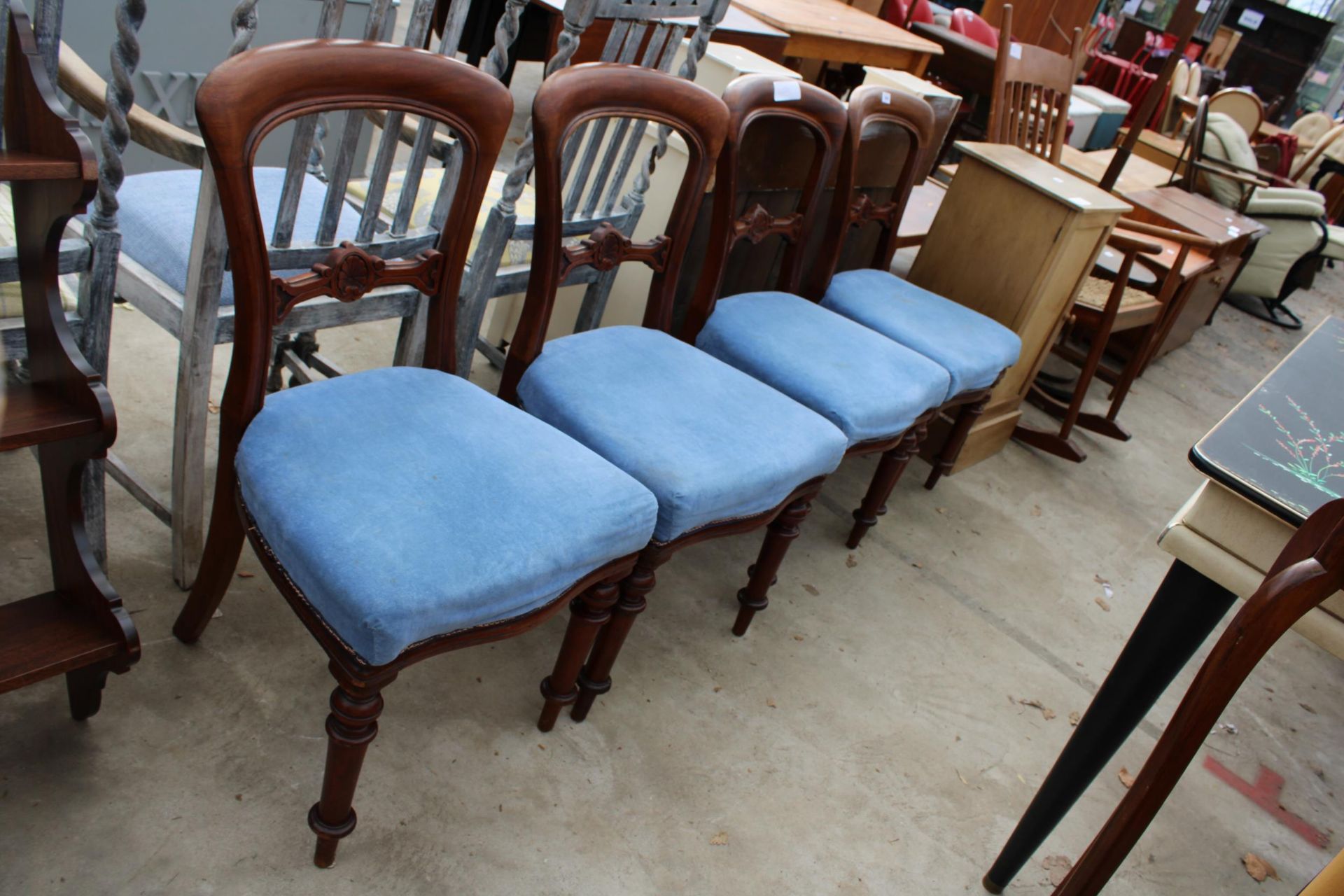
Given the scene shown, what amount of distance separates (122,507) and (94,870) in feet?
2.44

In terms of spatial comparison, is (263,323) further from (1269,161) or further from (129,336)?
(1269,161)

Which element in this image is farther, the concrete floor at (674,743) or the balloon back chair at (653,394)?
the balloon back chair at (653,394)

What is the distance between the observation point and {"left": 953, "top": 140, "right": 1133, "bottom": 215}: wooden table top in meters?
2.49

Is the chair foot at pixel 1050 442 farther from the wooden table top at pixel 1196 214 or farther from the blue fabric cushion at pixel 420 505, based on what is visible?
the blue fabric cushion at pixel 420 505

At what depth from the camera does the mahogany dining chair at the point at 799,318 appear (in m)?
1.84

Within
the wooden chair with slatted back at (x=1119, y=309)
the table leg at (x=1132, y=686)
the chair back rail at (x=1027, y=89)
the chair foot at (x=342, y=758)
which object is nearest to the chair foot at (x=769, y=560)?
the table leg at (x=1132, y=686)

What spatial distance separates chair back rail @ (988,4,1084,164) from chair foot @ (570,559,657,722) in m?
2.08

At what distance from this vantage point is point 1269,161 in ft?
21.7

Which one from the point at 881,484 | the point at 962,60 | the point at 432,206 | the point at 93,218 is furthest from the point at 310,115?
the point at 962,60

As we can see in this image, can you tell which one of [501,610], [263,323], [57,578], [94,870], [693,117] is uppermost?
[693,117]

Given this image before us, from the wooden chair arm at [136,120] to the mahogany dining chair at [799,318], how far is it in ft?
2.91

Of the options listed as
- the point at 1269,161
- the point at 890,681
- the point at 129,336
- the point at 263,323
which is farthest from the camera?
the point at 1269,161

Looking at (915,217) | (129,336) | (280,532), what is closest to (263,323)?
(280,532)

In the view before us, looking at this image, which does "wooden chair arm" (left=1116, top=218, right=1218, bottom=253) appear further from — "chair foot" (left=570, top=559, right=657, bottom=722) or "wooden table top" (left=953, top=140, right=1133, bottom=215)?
"chair foot" (left=570, top=559, right=657, bottom=722)
